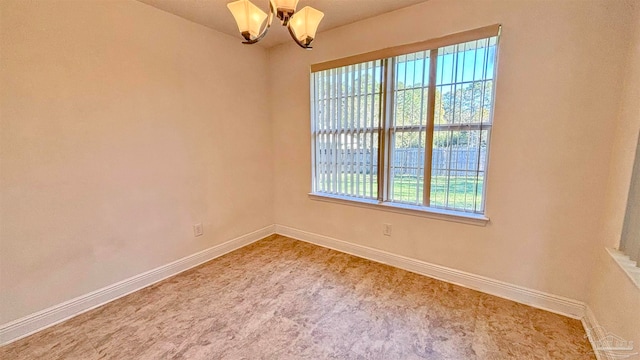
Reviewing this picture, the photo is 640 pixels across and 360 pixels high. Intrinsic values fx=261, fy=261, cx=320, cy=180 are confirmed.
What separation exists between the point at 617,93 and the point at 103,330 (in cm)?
372

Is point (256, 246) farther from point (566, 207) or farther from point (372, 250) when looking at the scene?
point (566, 207)

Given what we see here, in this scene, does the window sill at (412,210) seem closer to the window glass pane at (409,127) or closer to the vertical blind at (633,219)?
the window glass pane at (409,127)

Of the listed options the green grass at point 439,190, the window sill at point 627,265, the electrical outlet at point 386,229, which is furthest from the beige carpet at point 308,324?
the green grass at point 439,190

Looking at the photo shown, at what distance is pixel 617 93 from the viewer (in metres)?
1.64

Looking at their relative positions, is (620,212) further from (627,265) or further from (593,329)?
(593,329)

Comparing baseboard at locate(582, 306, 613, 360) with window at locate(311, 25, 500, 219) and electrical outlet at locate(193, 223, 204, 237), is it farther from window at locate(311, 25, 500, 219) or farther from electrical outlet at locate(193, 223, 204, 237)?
electrical outlet at locate(193, 223, 204, 237)

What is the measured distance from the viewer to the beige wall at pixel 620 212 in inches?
54.1

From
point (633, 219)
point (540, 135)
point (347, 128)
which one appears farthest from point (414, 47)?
point (633, 219)

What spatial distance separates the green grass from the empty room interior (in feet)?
0.05

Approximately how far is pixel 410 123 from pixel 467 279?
4.88ft

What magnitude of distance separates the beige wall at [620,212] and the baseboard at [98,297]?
3143 millimetres

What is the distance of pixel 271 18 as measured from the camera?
1515mm

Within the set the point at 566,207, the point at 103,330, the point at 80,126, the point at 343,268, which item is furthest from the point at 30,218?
the point at 566,207

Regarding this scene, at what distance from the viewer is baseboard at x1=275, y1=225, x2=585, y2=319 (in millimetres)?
1922
